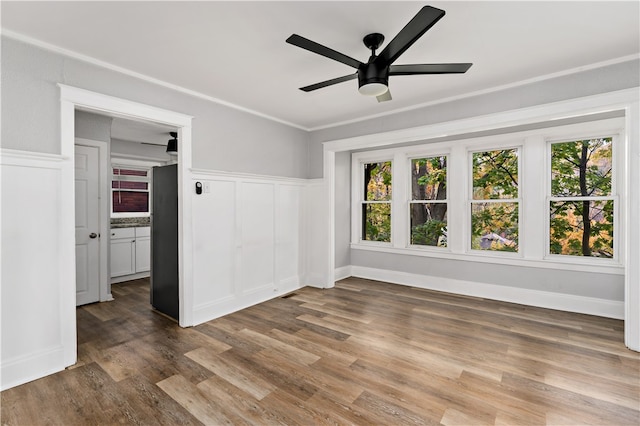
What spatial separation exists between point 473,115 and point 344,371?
3.27 meters

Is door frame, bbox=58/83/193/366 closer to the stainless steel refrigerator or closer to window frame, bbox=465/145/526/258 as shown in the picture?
the stainless steel refrigerator

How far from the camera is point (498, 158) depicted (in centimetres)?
480

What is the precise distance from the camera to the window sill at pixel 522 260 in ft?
13.0

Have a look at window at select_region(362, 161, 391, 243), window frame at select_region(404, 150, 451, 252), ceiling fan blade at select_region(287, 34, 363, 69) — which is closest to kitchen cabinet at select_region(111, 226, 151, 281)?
window at select_region(362, 161, 391, 243)

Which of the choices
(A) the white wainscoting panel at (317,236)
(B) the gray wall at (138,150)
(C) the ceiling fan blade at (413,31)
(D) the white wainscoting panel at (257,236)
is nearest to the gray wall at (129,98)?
(D) the white wainscoting panel at (257,236)

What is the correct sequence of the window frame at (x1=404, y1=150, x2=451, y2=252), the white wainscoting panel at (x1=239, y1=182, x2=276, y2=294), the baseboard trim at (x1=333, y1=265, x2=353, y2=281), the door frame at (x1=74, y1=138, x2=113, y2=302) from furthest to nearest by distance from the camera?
the baseboard trim at (x1=333, y1=265, x2=353, y2=281) → the window frame at (x1=404, y1=150, x2=451, y2=252) → the door frame at (x1=74, y1=138, x2=113, y2=302) → the white wainscoting panel at (x1=239, y1=182, x2=276, y2=294)

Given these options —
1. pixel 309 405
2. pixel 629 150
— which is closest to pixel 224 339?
pixel 309 405

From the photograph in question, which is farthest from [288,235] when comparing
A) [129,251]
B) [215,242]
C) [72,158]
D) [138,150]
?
[138,150]

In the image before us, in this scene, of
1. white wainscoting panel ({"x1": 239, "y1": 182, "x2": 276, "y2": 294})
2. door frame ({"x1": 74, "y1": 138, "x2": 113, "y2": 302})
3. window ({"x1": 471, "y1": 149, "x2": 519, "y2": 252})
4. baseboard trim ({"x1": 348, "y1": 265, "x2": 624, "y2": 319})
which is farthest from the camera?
window ({"x1": 471, "y1": 149, "x2": 519, "y2": 252})

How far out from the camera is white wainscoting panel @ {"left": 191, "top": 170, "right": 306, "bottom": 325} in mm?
3830

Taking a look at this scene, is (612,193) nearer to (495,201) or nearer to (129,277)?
(495,201)

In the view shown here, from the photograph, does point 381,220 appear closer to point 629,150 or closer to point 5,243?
point 629,150

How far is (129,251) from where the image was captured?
5805 mm

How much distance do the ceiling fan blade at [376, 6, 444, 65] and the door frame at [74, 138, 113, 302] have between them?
427 cm
